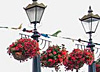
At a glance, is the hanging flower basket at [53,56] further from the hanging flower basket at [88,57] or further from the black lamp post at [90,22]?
the black lamp post at [90,22]

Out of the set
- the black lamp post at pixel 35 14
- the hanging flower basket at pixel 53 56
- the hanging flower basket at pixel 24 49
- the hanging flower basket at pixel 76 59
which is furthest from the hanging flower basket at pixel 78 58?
the hanging flower basket at pixel 24 49

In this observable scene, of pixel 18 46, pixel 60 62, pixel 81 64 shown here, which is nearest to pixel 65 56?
pixel 60 62

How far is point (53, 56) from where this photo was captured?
1072cm

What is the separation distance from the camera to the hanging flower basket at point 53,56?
10680mm

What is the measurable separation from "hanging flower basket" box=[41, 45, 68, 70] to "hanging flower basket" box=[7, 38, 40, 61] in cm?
104

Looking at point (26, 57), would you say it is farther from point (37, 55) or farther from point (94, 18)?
point (94, 18)

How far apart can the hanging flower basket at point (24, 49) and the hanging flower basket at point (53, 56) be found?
40.8 inches

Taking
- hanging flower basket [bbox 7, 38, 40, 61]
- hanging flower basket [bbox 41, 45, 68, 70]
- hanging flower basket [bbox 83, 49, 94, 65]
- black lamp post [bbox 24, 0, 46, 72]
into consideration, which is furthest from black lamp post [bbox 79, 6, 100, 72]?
hanging flower basket [bbox 7, 38, 40, 61]

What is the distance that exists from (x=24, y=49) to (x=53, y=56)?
1310 millimetres

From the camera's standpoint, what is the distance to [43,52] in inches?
432

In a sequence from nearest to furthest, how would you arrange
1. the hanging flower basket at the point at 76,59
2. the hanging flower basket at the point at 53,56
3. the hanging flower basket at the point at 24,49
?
the hanging flower basket at the point at 24,49 < the hanging flower basket at the point at 53,56 < the hanging flower basket at the point at 76,59

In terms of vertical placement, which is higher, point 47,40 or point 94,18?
point 94,18

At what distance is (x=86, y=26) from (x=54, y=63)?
2.03 meters

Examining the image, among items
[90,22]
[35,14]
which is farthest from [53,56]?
[90,22]
